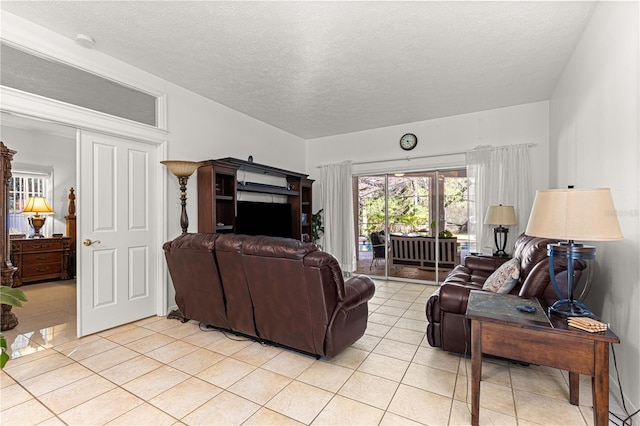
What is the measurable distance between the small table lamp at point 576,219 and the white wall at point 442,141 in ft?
10.5

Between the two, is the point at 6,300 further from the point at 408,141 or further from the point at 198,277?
the point at 408,141

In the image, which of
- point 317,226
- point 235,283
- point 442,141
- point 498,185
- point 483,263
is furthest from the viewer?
point 317,226

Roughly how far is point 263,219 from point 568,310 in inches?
152

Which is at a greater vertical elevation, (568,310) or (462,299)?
(568,310)

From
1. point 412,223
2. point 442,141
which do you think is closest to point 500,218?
point 412,223

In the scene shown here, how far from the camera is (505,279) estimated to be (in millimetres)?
2406

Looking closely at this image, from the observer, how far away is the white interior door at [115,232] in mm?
2900

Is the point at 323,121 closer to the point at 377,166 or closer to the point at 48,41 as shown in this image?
the point at 377,166

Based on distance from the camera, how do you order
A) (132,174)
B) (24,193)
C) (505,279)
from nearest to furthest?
(505,279) → (132,174) → (24,193)

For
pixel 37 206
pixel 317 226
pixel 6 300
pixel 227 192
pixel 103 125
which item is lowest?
pixel 6 300

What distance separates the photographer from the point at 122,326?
3168 millimetres

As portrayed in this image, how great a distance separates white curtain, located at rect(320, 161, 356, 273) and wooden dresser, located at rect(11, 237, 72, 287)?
185 inches

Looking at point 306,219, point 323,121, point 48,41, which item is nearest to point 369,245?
point 306,219

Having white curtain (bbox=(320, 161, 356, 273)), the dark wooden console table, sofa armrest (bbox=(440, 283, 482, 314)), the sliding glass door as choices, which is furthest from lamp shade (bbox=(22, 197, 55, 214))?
the dark wooden console table
